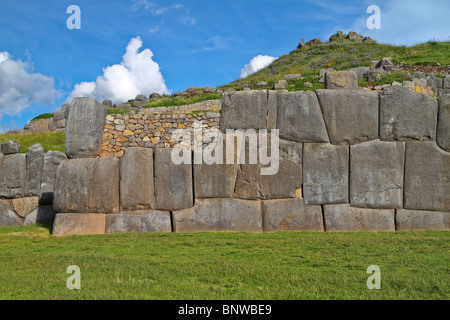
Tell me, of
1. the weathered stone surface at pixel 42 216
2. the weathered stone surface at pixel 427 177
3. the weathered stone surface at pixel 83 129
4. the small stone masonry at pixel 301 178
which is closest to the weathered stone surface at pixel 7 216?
the weathered stone surface at pixel 42 216

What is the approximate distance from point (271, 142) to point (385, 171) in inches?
97.6

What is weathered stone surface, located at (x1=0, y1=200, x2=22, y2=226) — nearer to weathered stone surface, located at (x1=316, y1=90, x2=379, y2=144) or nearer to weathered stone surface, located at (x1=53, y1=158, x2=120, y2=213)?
weathered stone surface, located at (x1=53, y1=158, x2=120, y2=213)

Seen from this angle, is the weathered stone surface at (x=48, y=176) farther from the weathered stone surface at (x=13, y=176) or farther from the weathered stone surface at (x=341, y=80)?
the weathered stone surface at (x=341, y=80)

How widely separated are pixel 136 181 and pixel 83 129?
1.90 m

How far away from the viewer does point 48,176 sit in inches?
483

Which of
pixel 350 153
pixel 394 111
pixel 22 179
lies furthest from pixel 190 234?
pixel 22 179

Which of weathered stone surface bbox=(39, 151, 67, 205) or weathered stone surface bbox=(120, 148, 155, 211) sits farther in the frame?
Answer: weathered stone surface bbox=(39, 151, 67, 205)

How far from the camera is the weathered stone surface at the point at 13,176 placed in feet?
41.0

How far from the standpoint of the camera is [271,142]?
359 inches

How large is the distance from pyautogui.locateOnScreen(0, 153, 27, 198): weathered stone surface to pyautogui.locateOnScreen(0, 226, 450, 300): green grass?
402 centimetres

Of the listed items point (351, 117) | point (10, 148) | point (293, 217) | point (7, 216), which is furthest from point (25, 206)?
point (351, 117)

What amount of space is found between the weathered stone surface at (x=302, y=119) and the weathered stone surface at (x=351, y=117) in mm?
181

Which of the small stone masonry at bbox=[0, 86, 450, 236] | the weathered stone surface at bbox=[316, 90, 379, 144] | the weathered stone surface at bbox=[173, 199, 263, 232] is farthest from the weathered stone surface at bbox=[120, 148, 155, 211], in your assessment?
the weathered stone surface at bbox=[316, 90, 379, 144]

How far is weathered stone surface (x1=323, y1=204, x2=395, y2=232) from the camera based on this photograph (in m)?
8.97
